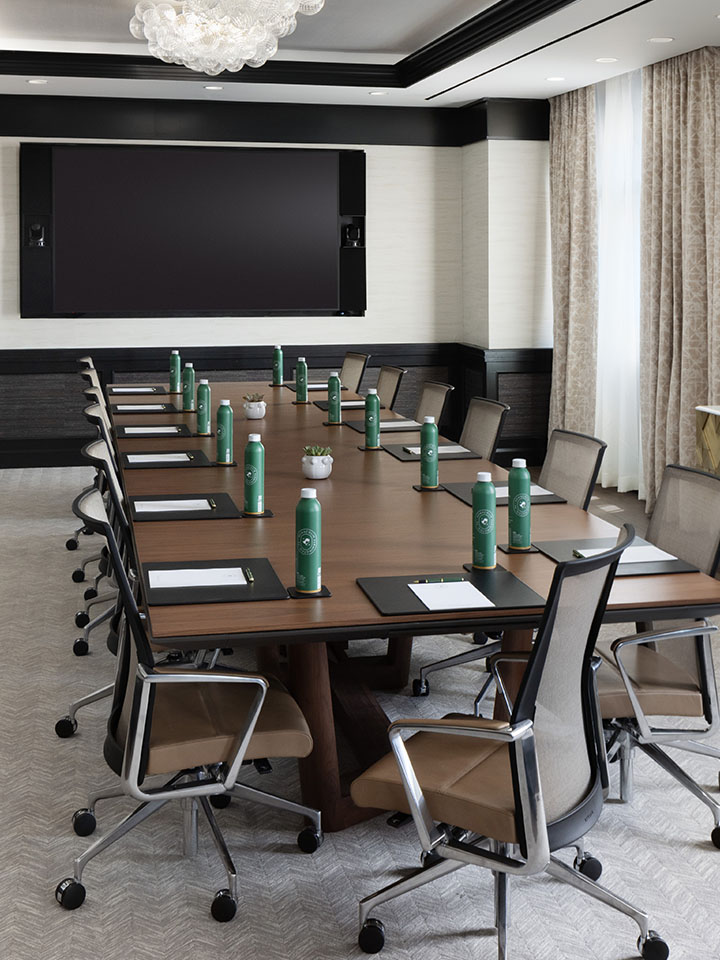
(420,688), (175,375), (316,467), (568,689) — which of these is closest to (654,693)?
(568,689)

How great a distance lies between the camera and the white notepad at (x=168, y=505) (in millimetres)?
3730

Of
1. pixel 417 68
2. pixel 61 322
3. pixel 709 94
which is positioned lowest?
pixel 61 322

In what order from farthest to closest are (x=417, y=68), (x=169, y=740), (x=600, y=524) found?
(x=417, y=68), (x=600, y=524), (x=169, y=740)

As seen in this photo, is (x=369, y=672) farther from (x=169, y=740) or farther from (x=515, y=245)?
(x=515, y=245)

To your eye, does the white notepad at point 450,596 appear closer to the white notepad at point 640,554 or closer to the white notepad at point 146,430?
the white notepad at point 640,554

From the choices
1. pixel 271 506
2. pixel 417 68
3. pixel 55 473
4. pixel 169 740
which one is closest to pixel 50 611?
pixel 271 506

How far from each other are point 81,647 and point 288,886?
199cm

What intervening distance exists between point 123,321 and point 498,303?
9.85ft

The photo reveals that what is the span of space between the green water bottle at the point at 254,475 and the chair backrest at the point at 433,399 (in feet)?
7.74

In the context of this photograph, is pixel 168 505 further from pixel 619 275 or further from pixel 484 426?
pixel 619 275

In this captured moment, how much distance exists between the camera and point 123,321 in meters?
8.80

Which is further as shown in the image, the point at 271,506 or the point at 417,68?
the point at 417,68

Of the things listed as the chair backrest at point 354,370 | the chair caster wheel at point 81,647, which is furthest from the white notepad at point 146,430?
the chair backrest at point 354,370

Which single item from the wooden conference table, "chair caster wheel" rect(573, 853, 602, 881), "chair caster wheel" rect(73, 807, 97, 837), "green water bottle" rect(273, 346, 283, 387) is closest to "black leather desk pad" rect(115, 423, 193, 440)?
the wooden conference table
